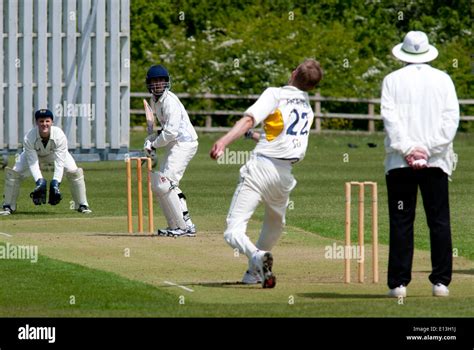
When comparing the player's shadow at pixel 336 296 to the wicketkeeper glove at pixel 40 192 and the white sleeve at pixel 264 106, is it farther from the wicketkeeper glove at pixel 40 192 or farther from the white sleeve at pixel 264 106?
the wicketkeeper glove at pixel 40 192

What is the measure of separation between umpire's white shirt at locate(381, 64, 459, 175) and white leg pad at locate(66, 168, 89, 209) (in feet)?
32.0

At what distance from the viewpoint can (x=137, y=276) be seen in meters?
14.6

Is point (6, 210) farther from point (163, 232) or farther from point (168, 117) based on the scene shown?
point (168, 117)

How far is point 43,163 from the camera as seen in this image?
2194cm

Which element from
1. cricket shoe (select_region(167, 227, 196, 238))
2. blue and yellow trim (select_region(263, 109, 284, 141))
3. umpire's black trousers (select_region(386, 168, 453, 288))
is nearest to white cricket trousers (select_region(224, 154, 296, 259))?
blue and yellow trim (select_region(263, 109, 284, 141))

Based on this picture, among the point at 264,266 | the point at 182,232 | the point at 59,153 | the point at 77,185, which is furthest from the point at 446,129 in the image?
the point at 77,185

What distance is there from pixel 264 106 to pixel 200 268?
8.77ft

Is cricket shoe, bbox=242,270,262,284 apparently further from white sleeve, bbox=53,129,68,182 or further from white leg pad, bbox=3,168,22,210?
white leg pad, bbox=3,168,22,210

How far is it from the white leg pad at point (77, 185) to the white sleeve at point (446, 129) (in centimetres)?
989

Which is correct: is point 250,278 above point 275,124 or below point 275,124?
below

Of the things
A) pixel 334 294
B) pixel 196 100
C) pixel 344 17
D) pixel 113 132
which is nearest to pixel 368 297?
pixel 334 294

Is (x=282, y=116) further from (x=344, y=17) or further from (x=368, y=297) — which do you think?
(x=344, y=17)

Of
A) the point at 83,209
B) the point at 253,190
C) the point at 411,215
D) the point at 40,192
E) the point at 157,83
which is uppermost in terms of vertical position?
the point at 157,83

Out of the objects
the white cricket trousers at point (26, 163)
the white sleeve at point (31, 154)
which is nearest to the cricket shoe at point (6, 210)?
the white cricket trousers at point (26, 163)
